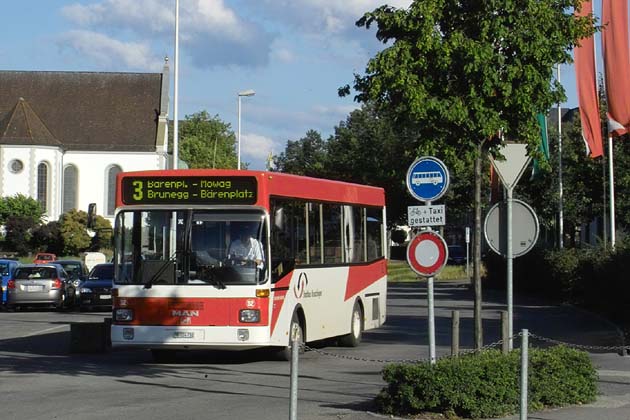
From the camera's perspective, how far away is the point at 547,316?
30.6 m

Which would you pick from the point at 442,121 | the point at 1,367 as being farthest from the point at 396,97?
the point at 1,367

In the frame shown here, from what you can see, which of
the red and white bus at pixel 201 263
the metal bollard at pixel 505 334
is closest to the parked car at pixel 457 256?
the red and white bus at pixel 201 263

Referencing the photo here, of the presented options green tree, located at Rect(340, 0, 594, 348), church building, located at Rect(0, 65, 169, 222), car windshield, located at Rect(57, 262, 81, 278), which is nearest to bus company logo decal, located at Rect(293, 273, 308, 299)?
green tree, located at Rect(340, 0, 594, 348)

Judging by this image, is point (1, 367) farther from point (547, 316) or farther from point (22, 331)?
point (547, 316)

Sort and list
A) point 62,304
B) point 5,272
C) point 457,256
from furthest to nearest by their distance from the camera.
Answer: point 457,256 < point 5,272 < point 62,304

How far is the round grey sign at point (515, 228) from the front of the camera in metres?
12.6

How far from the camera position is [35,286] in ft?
115

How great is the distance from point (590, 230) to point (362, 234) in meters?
43.9

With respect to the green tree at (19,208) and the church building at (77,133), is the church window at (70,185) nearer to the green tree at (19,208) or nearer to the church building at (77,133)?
the church building at (77,133)

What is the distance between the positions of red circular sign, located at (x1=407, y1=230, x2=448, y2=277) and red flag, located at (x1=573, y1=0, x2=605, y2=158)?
64.4 feet

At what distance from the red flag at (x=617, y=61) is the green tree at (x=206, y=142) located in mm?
94332

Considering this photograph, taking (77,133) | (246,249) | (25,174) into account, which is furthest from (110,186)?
(246,249)

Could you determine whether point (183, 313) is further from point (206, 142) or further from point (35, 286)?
point (206, 142)

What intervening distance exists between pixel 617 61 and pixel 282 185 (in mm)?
14317
